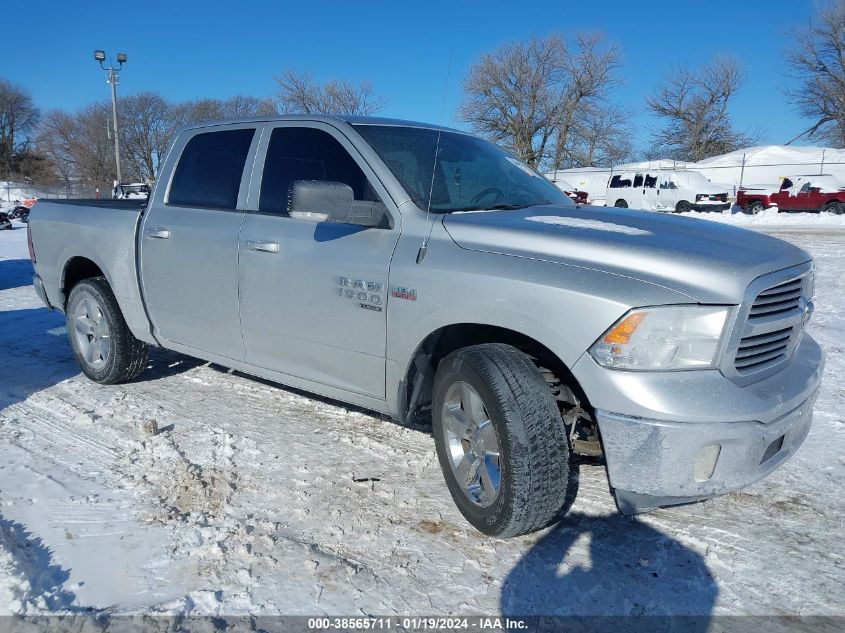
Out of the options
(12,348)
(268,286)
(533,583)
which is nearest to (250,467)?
(268,286)

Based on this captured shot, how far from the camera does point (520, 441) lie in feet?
8.41

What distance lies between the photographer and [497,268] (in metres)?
2.70

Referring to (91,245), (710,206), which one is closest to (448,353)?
(91,245)

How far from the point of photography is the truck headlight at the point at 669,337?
2.34 m

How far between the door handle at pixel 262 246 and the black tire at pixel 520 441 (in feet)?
4.61

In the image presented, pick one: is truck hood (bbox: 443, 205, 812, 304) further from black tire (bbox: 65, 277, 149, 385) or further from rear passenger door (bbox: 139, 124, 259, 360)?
black tire (bbox: 65, 277, 149, 385)

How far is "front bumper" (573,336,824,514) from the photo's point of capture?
7.57ft

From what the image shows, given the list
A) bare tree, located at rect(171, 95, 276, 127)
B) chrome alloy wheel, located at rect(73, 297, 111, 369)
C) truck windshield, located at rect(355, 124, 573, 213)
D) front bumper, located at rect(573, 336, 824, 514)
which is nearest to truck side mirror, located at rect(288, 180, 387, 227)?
truck windshield, located at rect(355, 124, 573, 213)

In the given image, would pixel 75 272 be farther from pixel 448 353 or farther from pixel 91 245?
pixel 448 353

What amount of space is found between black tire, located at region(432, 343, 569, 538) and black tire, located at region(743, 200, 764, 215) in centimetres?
2769

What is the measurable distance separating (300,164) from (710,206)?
27.3 m

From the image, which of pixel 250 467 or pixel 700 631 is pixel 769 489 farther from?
pixel 250 467

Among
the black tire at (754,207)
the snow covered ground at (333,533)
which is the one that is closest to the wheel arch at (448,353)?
the snow covered ground at (333,533)

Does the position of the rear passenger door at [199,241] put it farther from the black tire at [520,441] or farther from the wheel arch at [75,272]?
the black tire at [520,441]
